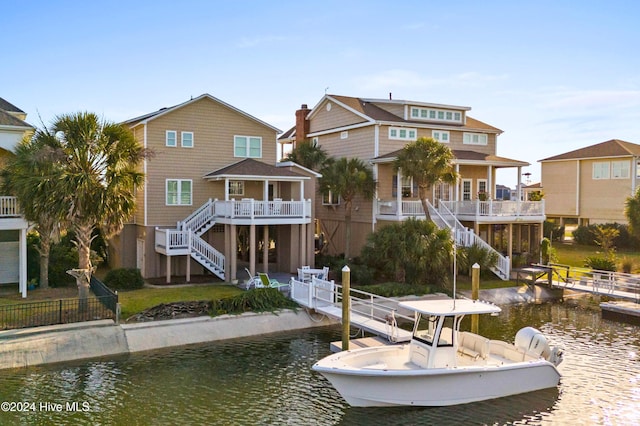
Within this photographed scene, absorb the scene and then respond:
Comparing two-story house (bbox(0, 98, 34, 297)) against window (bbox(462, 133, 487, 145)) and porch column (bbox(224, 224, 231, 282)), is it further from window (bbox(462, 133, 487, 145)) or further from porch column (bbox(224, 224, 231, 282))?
window (bbox(462, 133, 487, 145))

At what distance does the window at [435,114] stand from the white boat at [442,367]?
2085cm

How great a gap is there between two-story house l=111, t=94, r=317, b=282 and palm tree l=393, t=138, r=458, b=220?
5.07 meters

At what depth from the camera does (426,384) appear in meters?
14.7

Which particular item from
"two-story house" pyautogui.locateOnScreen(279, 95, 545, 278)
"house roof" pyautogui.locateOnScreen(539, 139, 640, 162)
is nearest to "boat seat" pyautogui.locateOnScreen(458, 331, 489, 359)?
"two-story house" pyautogui.locateOnScreen(279, 95, 545, 278)

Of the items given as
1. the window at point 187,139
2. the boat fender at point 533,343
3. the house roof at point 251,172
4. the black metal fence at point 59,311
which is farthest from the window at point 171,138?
the boat fender at point 533,343

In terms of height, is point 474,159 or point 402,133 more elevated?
point 402,133

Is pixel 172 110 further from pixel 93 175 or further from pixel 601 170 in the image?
pixel 601 170

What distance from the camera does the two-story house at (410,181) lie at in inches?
1268

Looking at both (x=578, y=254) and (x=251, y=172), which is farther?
(x=578, y=254)

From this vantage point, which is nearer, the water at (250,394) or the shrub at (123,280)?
the water at (250,394)

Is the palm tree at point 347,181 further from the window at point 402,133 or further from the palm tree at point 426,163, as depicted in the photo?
the window at point 402,133

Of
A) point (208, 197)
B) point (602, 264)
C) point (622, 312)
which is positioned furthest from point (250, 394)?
point (602, 264)

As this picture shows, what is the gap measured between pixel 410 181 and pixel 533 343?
16.0 meters

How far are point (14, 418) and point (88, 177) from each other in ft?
28.1
